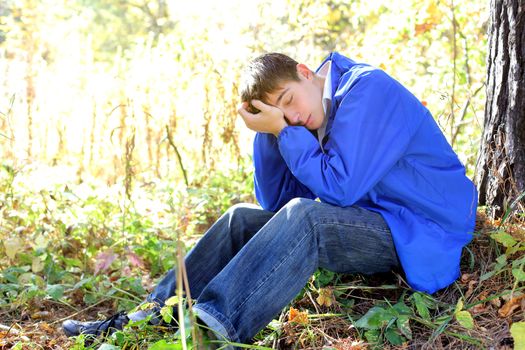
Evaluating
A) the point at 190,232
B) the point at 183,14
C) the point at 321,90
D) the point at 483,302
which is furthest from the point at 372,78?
the point at 183,14

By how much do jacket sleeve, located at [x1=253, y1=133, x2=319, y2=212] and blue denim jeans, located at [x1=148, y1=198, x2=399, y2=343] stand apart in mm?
498

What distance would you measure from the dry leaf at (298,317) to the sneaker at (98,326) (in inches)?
23.2

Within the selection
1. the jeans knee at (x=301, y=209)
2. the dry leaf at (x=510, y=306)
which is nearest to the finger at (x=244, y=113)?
the jeans knee at (x=301, y=209)

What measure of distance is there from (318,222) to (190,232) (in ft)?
5.03

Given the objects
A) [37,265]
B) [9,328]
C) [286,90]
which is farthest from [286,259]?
[37,265]

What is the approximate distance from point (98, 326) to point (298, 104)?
109cm

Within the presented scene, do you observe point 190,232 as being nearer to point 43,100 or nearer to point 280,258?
point 280,258

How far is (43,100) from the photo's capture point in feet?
16.4

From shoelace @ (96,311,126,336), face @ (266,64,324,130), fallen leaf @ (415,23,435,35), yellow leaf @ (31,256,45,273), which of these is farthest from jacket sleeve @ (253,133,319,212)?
fallen leaf @ (415,23,435,35)

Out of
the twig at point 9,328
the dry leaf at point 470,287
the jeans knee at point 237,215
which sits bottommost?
the twig at point 9,328

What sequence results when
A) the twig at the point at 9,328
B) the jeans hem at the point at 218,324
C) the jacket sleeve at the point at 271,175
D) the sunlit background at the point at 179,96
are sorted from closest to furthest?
the jeans hem at the point at 218,324, the twig at the point at 9,328, the jacket sleeve at the point at 271,175, the sunlit background at the point at 179,96

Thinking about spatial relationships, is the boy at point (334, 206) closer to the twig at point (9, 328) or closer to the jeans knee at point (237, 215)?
the jeans knee at point (237, 215)

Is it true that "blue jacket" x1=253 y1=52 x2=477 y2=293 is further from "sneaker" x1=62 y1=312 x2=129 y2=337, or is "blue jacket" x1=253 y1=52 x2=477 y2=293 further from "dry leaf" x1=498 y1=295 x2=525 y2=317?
"sneaker" x1=62 y1=312 x2=129 y2=337

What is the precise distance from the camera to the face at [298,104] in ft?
7.89
